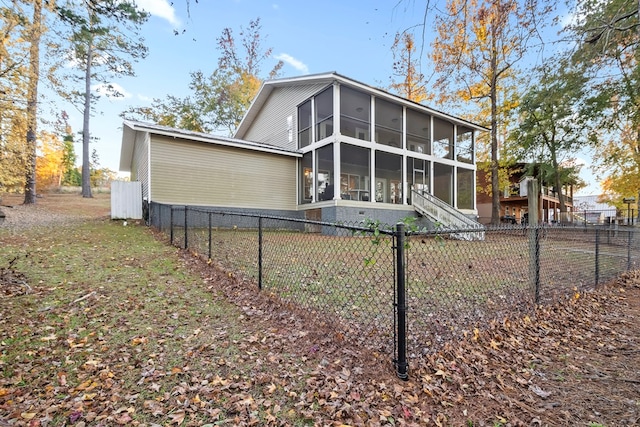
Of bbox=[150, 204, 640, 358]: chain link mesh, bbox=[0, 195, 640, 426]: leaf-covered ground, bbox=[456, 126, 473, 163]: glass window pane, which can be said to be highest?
bbox=[456, 126, 473, 163]: glass window pane

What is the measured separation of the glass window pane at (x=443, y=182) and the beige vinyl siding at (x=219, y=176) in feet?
26.9

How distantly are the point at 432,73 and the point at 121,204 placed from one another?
12846 mm

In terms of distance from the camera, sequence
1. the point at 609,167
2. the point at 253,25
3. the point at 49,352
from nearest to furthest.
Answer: the point at 49,352, the point at 609,167, the point at 253,25

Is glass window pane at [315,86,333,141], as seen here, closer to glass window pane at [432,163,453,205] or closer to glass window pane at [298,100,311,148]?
glass window pane at [298,100,311,148]

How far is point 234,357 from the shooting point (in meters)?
2.95

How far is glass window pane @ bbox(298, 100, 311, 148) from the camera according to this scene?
14938 mm

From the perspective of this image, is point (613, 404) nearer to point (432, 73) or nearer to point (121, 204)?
point (432, 73)

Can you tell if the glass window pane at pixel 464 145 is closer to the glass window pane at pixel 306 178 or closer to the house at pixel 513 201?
the house at pixel 513 201

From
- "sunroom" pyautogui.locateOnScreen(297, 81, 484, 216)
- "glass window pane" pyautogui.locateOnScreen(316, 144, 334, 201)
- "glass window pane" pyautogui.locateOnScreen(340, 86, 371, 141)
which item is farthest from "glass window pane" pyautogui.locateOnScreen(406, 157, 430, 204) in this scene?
"glass window pane" pyautogui.locateOnScreen(316, 144, 334, 201)

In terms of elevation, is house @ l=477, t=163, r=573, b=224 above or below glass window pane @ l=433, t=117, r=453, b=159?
below

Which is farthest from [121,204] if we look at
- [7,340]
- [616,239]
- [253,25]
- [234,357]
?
[253,25]

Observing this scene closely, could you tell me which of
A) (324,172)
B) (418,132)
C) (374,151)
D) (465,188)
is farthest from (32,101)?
(465,188)

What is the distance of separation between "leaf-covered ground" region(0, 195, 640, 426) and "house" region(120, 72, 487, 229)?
27.0 ft

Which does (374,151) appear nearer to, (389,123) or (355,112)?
(355,112)
